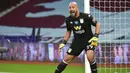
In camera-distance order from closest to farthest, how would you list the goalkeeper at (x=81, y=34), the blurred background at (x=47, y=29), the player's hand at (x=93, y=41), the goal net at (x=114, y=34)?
1. the player's hand at (x=93, y=41)
2. the goalkeeper at (x=81, y=34)
3. the goal net at (x=114, y=34)
4. the blurred background at (x=47, y=29)

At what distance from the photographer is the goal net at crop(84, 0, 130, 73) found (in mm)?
9859

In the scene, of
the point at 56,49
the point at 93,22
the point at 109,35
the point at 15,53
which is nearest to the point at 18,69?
the point at 15,53

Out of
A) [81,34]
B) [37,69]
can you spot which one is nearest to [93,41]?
[81,34]

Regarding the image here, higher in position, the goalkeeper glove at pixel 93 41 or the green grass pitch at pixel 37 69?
the goalkeeper glove at pixel 93 41

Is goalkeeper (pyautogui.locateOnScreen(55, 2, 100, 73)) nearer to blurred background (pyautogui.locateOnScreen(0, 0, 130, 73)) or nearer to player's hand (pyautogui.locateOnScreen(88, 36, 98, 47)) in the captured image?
player's hand (pyautogui.locateOnScreen(88, 36, 98, 47))

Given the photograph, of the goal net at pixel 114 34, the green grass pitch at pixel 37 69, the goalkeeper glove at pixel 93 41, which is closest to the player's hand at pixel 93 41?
the goalkeeper glove at pixel 93 41

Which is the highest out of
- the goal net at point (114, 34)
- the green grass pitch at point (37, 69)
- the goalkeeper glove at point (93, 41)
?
the goalkeeper glove at point (93, 41)

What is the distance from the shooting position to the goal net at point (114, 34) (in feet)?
32.3

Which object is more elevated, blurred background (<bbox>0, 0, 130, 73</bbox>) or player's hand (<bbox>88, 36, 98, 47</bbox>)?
player's hand (<bbox>88, 36, 98, 47</bbox>)

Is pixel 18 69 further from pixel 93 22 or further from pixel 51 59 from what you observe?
pixel 93 22

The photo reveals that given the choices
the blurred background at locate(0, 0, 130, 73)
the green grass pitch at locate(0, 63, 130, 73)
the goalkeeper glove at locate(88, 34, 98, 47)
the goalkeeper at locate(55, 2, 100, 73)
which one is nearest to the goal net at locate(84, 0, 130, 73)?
the blurred background at locate(0, 0, 130, 73)

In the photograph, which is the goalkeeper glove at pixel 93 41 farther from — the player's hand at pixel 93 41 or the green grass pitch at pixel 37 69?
the green grass pitch at pixel 37 69

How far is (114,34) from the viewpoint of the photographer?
34.8 feet

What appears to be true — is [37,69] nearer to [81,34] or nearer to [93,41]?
[81,34]
